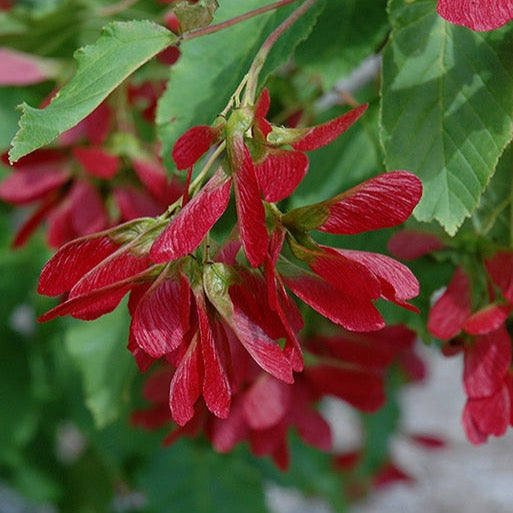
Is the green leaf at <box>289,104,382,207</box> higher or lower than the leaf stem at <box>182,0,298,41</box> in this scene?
lower

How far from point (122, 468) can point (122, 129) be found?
48 centimetres

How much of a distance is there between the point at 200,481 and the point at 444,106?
667 millimetres

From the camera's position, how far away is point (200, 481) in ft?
3.49

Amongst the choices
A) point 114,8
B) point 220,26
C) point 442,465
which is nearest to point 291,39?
point 220,26

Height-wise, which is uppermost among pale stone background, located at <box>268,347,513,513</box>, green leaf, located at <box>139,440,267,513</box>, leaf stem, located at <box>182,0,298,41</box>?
leaf stem, located at <box>182,0,298,41</box>

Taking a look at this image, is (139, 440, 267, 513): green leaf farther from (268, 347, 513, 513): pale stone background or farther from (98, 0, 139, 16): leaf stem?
(268, 347, 513, 513): pale stone background

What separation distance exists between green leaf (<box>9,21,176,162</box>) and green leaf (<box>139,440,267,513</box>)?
658mm

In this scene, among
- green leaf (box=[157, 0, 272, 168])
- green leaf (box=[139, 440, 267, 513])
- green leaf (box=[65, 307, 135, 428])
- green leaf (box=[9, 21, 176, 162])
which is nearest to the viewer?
green leaf (box=[9, 21, 176, 162])

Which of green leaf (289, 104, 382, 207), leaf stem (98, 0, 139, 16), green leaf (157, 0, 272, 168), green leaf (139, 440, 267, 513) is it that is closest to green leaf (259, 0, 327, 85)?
green leaf (157, 0, 272, 168)

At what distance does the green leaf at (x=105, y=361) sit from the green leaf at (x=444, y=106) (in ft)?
1.08

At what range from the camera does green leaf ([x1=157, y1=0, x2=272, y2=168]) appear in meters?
0.54

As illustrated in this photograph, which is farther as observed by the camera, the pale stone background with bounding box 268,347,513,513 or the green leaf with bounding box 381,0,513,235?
the pale stone background with bounding box 268,347,513,513

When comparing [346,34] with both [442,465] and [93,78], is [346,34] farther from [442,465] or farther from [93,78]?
[442,465]

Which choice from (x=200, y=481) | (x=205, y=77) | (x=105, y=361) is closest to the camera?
(x=205, y=77)
